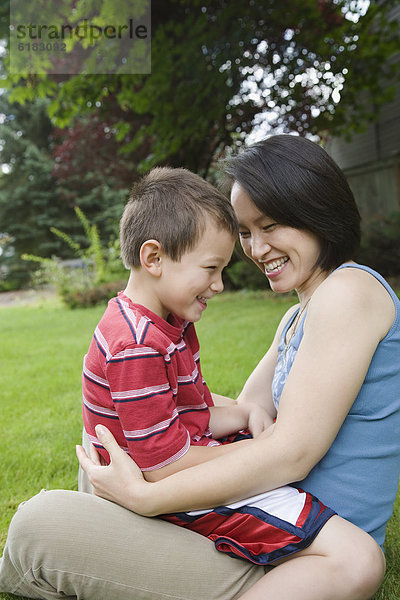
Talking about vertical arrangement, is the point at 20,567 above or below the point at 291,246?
below

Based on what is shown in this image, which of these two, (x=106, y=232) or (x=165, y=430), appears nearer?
(x=165, y=430)

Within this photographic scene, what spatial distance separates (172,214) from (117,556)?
0.90 meters

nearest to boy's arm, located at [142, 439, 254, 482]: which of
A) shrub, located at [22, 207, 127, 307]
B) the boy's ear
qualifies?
the boy's ear

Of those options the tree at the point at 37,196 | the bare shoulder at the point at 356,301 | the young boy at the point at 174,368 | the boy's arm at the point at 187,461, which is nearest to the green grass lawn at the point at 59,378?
the young boy at the point at 174,368

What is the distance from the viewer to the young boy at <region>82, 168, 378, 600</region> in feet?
4.47

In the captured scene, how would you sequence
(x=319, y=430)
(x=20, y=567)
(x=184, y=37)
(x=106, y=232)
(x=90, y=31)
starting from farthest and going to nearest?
(x=106, y=232), (x=184, y=37), (x=90, y=31), (x=20, y=567), (x=319, y=430)

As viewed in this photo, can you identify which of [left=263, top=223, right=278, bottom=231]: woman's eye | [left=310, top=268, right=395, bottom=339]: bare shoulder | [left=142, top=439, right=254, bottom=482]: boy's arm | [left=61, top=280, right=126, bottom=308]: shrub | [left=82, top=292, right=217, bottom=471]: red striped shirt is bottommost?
[left=61, top=280, right=126, bottom=308]: shrub

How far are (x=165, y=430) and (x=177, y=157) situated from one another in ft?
27.7

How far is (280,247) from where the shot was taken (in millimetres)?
1646

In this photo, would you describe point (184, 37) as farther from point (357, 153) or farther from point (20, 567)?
point (20, 567)

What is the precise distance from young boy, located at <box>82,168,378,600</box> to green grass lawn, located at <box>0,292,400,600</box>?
55 cm

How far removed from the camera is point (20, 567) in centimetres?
150

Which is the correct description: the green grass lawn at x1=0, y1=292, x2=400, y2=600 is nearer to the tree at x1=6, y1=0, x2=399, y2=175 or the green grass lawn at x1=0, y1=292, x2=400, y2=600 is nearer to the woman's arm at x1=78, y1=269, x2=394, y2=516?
the woman's arm at x1=78, y1=269, x2=394, y2=516

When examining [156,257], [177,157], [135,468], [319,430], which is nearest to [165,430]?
[135,468]
